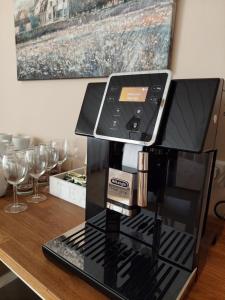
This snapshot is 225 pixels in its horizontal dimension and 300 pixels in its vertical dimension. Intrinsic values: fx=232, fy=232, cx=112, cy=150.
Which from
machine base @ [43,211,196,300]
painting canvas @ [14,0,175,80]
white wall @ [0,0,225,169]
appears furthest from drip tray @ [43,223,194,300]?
painting canvas @ [14,0,175,80]

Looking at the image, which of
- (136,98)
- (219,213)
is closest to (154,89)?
(136,98)

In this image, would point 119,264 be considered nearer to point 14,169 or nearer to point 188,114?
point 188,114

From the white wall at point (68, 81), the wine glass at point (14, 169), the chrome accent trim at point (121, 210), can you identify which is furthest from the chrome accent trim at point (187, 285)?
the wine glass at point (14, 169)

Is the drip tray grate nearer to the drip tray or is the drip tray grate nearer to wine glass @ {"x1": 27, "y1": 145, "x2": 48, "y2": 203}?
the drip tray

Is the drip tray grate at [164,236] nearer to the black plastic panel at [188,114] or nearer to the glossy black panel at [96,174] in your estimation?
the glossy black panel at [96,174]

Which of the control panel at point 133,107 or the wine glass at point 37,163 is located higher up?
the control panel at point 133,107

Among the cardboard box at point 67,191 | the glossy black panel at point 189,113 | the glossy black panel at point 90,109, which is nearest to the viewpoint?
the glossy black panel at point 189,113

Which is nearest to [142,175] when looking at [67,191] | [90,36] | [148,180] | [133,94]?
[148,180]

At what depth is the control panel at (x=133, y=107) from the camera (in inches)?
17.7

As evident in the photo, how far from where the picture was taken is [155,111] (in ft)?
1.47

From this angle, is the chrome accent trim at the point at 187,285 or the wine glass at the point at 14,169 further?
the wine glass at the point at 14,169

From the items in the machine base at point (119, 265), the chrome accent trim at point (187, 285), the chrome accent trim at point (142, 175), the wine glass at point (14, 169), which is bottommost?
the chrome accent trim at point (187, 285)

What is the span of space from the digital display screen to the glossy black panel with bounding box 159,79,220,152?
53mm

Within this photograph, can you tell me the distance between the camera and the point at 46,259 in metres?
0.52
